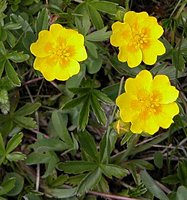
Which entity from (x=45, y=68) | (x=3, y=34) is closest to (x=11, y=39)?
(x=3, y=34)

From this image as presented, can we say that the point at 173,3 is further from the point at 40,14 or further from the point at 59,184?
the point at 59,184

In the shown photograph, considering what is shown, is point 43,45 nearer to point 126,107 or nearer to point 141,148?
point 126,107

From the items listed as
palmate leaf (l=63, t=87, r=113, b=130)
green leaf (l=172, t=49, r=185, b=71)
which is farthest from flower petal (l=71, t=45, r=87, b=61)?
green leaf (l=172, t=49, r=185, b=71)

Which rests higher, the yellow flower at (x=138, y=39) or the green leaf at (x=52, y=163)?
the yellow flower at (x=138, y=39)

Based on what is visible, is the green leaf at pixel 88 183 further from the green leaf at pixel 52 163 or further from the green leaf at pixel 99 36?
the green leaf at pixel 99 36

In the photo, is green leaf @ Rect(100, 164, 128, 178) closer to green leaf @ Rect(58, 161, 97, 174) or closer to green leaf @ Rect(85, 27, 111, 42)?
green leaf @ Rect(58, 161, 97, 174)


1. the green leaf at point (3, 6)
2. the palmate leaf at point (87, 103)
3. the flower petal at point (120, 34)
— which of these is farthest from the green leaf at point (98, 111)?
the green leaf at point (3, 6)

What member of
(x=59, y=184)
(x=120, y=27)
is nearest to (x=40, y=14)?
(x=120, y=27)
